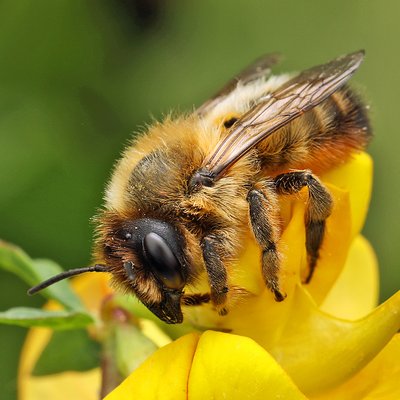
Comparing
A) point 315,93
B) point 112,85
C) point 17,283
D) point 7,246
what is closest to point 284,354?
point 315,93

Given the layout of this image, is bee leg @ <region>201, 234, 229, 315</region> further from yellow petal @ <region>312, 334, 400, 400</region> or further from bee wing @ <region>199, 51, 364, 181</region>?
yellow petal @ <region>312, 334, 400, 400</region>

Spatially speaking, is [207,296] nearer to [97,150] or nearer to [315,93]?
[315,93]

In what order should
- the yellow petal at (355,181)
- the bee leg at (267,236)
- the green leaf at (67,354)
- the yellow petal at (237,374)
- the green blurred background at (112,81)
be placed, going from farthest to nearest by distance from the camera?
the green blurred background at (112,81), the green leaf at (67,354), the yellow petal at (355,181), the bee leg at (267,236), the yellow petal at (237,374)

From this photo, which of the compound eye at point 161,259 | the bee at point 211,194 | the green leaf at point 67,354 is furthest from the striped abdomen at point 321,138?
the green leaf at point 67,354

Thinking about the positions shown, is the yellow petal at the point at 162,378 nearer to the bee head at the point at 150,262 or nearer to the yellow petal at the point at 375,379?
the bee head at the point at 150,262

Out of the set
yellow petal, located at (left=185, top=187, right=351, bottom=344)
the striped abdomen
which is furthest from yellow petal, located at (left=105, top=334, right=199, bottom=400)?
the striped abdomen
